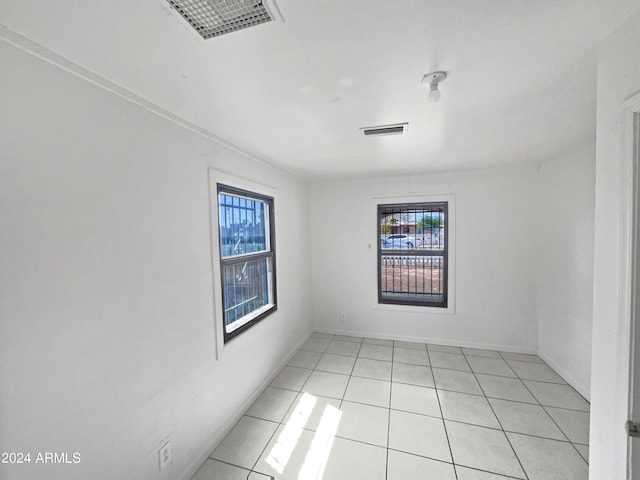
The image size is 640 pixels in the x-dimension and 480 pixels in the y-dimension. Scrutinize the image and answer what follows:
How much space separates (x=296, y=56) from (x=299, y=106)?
43cm

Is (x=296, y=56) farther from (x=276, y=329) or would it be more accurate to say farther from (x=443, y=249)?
(x=443, y=249)

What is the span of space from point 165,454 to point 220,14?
214cm

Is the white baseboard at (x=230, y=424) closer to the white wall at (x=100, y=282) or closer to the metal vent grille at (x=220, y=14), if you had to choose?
the white wall at (x=100, y=282)

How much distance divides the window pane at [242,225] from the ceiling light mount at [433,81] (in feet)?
5.34

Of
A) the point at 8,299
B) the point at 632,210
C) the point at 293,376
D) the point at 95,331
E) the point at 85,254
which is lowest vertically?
the point at 293,376

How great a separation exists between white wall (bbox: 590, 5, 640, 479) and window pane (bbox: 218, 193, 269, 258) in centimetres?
219

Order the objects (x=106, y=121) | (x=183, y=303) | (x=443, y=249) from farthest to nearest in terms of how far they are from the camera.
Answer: (x=443, y=249) < (x=183, y=303) < (x=106, y=121)

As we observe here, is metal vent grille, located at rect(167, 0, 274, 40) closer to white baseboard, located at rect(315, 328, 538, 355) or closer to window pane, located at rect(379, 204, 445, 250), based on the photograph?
window pane, located at rect(379, 204, 445, 250)

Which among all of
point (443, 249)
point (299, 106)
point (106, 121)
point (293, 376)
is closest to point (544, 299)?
point (443, 249)

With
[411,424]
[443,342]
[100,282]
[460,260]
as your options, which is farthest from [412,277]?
[100,282]

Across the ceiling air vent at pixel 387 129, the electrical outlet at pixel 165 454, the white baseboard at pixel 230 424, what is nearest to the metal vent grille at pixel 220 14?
the ceiling air vent at pixel 387 129

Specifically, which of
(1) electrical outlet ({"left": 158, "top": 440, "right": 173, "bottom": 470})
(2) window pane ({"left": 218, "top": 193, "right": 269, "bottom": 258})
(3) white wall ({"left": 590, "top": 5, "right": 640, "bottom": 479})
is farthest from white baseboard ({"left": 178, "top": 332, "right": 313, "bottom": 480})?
(3) white wall ({"left": 590, "top": 5, "right": 640, "bottom": 479})

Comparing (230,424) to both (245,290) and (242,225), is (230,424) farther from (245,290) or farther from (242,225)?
(242,225)

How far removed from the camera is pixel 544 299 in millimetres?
2887
